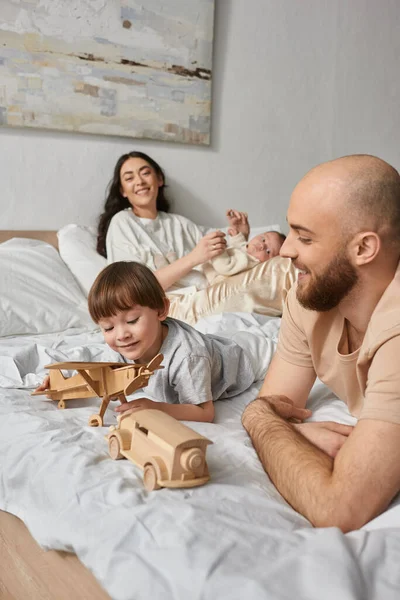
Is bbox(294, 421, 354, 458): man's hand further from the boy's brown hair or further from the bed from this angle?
the boy's brown hair

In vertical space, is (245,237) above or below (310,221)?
below

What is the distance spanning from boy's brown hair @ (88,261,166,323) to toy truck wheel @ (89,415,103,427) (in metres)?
0.22

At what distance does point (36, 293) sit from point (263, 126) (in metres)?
1.69

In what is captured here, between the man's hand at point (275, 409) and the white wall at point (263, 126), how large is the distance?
6.02 feet

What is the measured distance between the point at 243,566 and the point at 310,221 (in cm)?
60

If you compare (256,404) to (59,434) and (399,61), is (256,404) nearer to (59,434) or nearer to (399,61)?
(59,434)

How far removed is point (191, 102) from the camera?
3.14 metres

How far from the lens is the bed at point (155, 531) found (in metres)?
0.74

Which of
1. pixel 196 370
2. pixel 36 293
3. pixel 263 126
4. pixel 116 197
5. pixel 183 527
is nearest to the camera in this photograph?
pixel 183 527

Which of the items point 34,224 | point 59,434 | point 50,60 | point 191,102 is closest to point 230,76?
point 191,102

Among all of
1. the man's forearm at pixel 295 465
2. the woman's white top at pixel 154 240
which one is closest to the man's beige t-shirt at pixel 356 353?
the man's forearm at pixel 295 465

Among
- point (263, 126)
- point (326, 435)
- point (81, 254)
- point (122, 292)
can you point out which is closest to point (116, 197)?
point (81, 254)

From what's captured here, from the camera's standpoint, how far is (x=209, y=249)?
2.51 metres

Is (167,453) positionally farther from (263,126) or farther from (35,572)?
(263,126)
